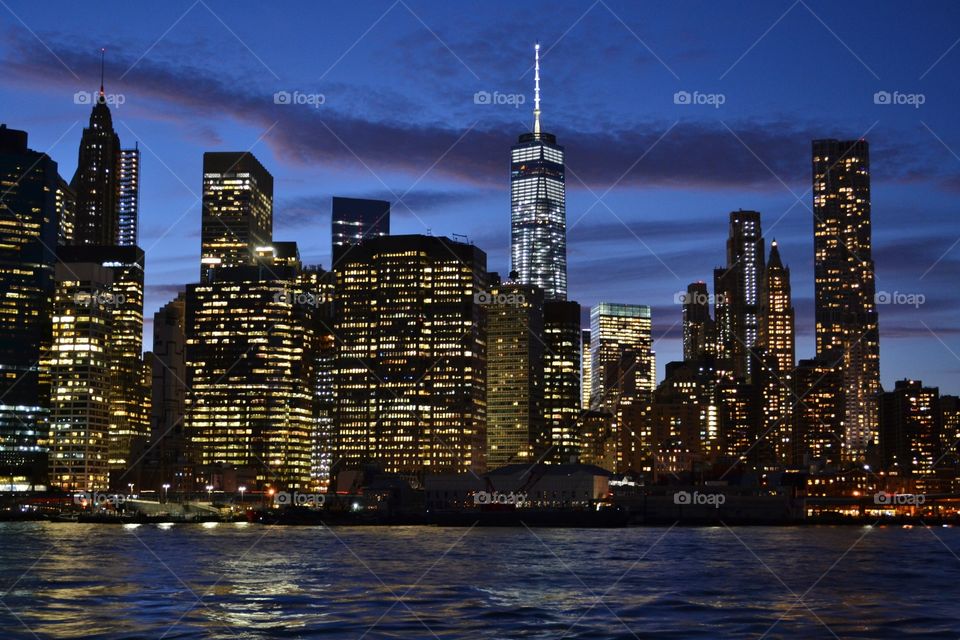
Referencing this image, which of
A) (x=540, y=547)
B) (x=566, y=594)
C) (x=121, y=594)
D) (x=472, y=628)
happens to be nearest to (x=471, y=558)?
(x=540, y=547)

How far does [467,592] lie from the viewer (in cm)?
6781

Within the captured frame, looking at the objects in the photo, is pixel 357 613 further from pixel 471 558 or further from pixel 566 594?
pixel 471 558

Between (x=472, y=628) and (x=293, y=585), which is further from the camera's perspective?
(x=293, y=585)

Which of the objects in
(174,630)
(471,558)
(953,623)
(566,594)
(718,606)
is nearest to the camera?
A: (174,630)

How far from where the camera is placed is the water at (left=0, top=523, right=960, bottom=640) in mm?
52944

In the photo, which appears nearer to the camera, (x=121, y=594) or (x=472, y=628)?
(x=472, y=628)

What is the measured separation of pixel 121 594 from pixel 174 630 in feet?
52.1

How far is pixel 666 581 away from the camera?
7775 cm

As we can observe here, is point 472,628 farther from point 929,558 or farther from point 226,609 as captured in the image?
point 929,558

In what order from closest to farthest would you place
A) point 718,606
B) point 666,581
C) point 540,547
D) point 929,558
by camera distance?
point 718,606
point 666,581
point 929,558
point 540,547

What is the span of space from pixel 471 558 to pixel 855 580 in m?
31.0

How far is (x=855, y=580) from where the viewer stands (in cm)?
8038

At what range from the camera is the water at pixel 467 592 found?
5294 centimetres

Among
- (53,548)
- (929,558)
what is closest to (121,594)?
(53,548)
